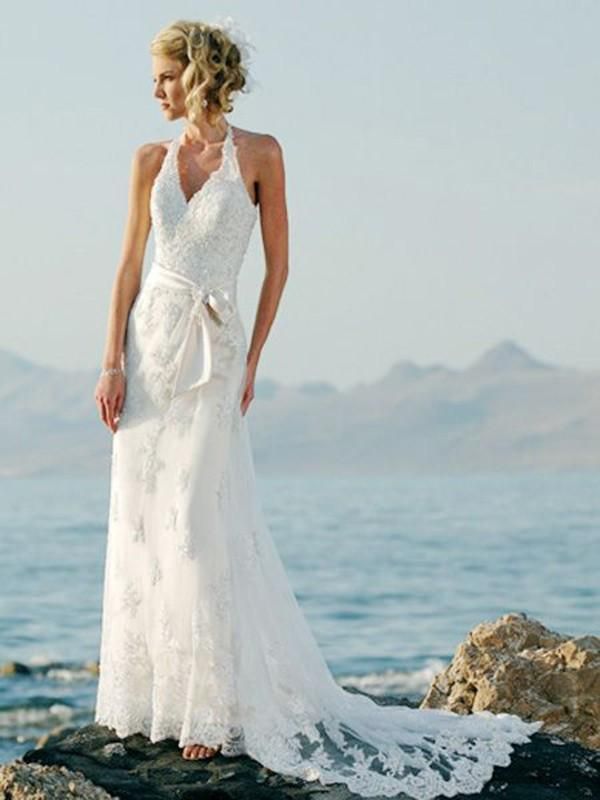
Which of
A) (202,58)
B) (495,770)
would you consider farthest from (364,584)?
(202,58)

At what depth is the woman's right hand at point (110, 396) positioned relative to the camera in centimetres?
725

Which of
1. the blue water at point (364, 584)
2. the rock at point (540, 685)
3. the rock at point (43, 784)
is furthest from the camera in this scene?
the blue water at point (364, 584)

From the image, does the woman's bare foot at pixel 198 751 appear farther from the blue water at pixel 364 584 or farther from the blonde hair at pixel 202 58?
the blue water at pixel 364 584

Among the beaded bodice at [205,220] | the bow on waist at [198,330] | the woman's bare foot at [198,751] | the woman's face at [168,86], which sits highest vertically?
the woman's face at [168,86]

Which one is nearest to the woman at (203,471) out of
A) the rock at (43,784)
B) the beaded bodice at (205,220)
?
the beaded bodice at (205,220)

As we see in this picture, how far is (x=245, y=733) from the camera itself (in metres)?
7.13

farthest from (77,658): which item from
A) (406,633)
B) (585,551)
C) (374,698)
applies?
(585,551)

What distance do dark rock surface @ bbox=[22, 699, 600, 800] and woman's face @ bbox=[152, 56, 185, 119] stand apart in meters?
2.66

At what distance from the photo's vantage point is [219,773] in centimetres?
694

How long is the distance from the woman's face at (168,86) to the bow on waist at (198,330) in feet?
2.22

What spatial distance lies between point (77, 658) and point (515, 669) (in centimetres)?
1760

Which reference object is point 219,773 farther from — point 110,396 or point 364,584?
point 364,584

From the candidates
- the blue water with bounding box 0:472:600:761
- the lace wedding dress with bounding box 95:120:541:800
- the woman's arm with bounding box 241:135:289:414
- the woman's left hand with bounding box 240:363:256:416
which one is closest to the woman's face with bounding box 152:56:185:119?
the lace wedding dress with bounding box 95:120:541:800

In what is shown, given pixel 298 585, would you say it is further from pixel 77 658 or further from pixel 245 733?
pixel 245 733
